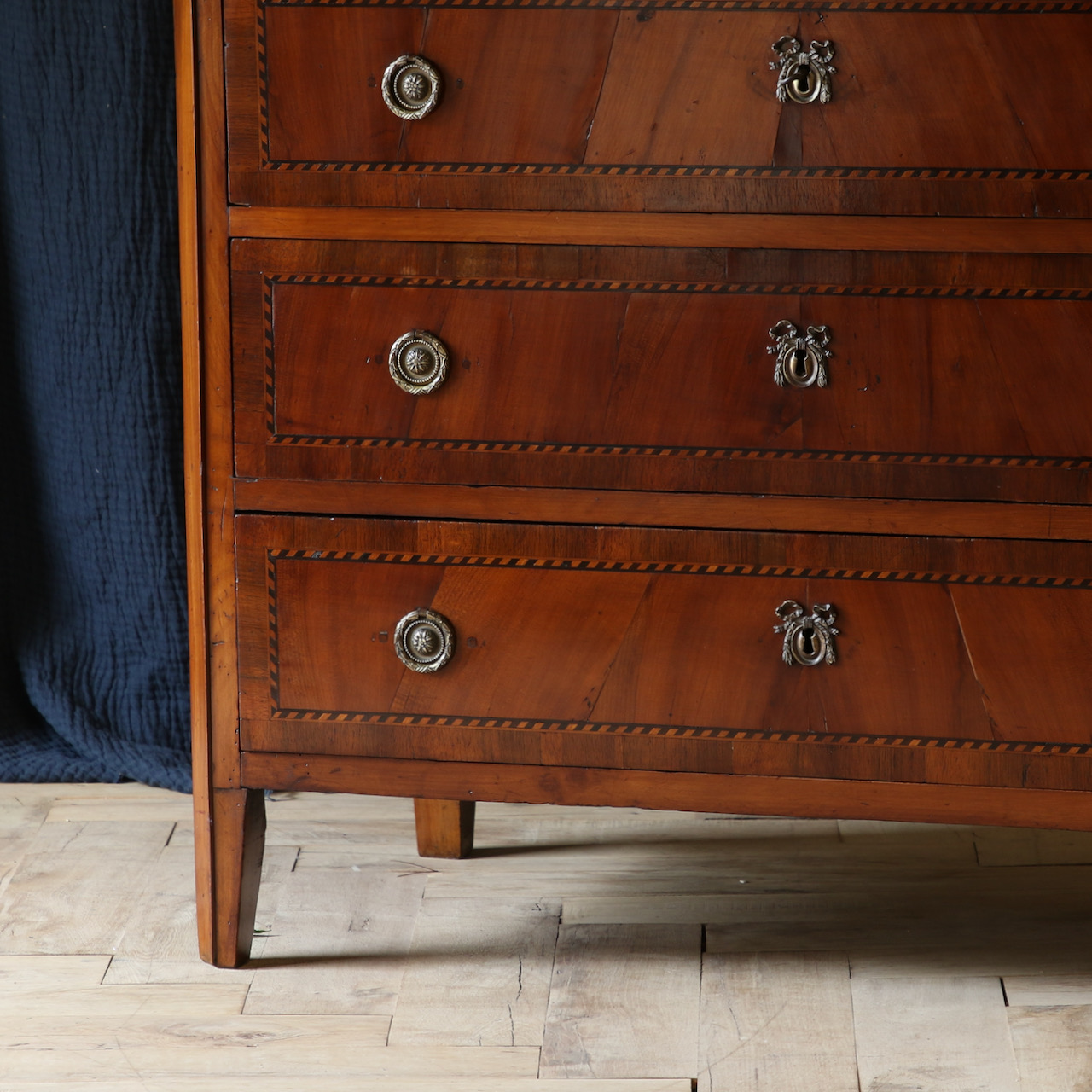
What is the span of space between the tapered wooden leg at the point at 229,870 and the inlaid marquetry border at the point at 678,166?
0.62m

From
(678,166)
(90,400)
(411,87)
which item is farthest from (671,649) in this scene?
(90,400)

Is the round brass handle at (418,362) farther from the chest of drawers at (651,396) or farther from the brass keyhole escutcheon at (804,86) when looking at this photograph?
the brass keyhole escutcheon at (804,86)

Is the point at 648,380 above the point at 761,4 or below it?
below

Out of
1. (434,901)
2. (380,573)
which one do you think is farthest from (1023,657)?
(434,901)

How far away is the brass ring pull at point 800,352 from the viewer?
1260 mm

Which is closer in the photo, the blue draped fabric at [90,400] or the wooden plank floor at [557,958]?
the wooden plank floor at [557,958]

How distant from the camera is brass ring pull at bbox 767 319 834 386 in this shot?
4.13 feet

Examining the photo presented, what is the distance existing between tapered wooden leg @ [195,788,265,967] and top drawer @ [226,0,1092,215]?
60 cm

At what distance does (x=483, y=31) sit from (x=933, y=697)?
71cm

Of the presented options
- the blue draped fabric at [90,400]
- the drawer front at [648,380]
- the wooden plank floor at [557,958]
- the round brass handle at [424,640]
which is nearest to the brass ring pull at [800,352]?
the drawer front at [648,380]

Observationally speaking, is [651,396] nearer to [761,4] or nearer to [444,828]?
[761,4]

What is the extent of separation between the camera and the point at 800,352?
1.26m

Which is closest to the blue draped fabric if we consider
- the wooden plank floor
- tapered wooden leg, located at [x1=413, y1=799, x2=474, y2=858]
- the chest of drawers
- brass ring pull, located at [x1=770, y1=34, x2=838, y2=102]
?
the wooden plank floor

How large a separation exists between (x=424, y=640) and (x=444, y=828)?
454 millimetres
